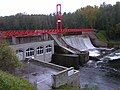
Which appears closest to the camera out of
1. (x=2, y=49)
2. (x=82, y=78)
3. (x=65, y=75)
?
(x=2, y=49)

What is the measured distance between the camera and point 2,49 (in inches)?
829

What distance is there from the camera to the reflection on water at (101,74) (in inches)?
1226

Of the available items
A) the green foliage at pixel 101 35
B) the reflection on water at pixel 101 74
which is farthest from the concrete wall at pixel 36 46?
the green foliage at pixel 101 35

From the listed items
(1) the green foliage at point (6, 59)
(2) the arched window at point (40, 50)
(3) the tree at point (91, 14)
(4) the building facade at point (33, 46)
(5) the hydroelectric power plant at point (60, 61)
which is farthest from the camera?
(3) the tree at point (91, 14)

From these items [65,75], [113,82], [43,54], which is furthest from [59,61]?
[65,75]

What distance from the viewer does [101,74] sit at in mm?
36812

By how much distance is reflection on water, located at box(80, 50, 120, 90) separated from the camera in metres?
31.1

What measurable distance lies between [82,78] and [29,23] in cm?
4399

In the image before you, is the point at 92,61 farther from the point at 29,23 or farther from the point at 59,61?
the point at 29,23

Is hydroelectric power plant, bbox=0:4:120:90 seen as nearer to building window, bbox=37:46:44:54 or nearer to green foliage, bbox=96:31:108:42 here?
building window, bbox=37:46:44:54

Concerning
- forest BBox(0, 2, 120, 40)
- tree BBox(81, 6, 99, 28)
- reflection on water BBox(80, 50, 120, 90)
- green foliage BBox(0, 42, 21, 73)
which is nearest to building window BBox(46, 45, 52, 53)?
reflection on water BBox(80, 50, 120, 90)

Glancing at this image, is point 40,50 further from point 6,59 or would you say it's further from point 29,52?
point 6,59

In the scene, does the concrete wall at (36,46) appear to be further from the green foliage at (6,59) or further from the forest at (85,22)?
the forest at (85,22)

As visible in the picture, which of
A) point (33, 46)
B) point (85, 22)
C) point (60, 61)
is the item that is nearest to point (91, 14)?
point (85, 22)
